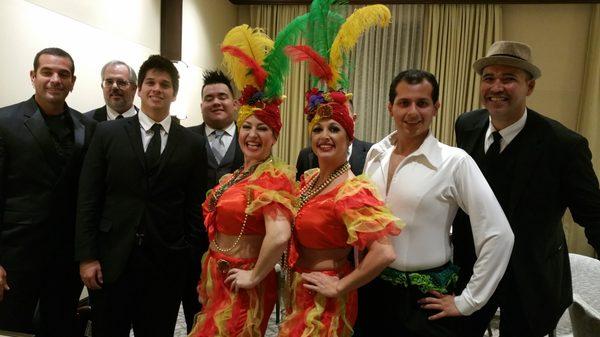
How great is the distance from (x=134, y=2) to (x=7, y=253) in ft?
8.70

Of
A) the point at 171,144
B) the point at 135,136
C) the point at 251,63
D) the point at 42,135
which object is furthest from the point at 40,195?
the point at 251,63

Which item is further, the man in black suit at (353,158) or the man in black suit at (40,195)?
the man in black suit at (353,158)

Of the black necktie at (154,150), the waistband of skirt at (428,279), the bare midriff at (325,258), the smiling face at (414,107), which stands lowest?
the waistband of skirt at (428,279)

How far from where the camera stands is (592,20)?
16.7 ft

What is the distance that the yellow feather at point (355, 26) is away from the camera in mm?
1550

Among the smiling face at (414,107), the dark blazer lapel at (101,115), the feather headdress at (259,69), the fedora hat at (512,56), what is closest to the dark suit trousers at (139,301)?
the feather headdress at (259,69)

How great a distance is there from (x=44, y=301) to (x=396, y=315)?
5.76 ft

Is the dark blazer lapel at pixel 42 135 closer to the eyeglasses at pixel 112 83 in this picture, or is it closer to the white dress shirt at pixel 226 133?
the eyeglasses at pixel 112 83

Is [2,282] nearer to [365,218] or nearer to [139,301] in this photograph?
[139,301]

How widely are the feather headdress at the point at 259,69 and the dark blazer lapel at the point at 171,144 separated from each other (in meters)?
0.43

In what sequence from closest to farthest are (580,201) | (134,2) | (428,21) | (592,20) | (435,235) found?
(435,235), (580,201), (134,2), (592,20), (428,21)

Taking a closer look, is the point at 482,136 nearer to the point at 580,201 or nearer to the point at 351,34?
the point at 580,201

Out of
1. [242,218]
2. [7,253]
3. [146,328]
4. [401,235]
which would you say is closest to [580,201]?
[401,235]

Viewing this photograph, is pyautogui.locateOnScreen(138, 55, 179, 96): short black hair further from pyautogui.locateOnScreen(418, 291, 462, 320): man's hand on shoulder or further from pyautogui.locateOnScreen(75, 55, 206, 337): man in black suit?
pyautogui.locateOnScreen(418, 291, 462, 320): man's hand on shoulder
